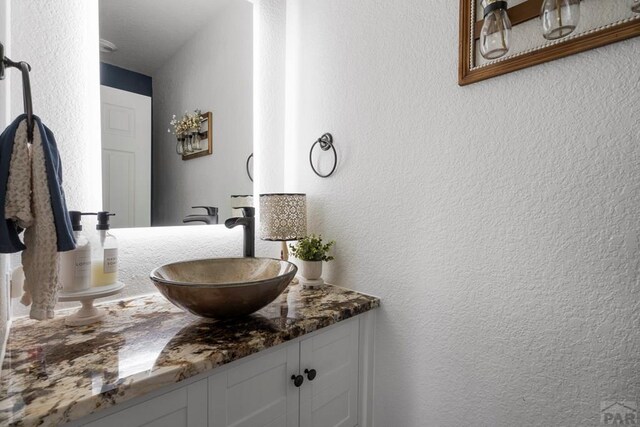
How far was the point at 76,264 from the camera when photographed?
87 centimetres

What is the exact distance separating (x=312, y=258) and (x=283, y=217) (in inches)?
8.4

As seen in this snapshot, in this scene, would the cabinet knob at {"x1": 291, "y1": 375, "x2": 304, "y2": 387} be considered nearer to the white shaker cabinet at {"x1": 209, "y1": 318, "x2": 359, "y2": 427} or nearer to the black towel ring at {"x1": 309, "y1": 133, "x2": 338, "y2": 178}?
the white shaker cabinet at {"x1": 209, "y1": 318, "x2": 359, "y2": 427}

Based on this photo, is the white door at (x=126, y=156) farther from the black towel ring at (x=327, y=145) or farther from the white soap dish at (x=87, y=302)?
the black towel ring at (x=327, y=145)

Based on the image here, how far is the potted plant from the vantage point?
1.32 meters

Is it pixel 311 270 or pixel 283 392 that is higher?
pixel 311 270

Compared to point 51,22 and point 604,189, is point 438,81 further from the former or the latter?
point 51,22

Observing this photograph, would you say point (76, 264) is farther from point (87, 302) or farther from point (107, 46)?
point (107, 46)

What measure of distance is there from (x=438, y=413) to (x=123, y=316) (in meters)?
1.05

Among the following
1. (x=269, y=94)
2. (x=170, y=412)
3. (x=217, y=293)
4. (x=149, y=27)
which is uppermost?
(x=149, y=27)

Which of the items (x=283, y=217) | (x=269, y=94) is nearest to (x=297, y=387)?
(x=283, y=217)

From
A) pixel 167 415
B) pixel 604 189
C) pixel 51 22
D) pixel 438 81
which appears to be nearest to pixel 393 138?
pixel 438 81

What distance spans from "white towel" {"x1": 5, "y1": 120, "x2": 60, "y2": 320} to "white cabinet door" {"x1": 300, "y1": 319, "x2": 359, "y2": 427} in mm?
646

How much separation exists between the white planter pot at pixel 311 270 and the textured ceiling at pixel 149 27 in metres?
1.00

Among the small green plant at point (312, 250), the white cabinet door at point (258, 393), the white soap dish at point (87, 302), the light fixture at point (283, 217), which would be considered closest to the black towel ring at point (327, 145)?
the light fixture at point (283, 217)
